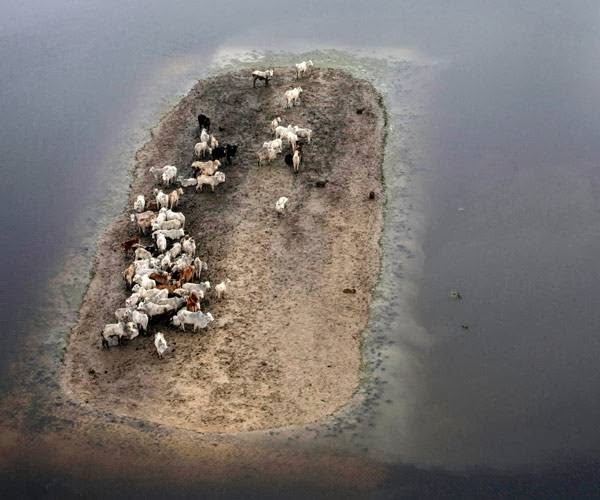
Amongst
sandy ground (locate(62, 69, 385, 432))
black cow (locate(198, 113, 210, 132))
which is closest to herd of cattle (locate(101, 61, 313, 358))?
black cow (locate(198, 113, 210, 132))

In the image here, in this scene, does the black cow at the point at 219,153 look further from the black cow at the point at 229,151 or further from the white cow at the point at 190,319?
the white cow at the point at 190,319

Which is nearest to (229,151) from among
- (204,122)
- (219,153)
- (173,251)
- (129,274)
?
(219,153)

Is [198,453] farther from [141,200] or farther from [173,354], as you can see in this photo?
[141,200]

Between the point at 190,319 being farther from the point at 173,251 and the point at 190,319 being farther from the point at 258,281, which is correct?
the point at 173,251

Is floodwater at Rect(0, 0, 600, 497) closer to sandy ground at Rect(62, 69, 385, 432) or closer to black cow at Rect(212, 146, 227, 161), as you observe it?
sandy ground at Rect(62, 69, 385, 432)

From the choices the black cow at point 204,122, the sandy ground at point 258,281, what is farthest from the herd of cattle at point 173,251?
the sandy ground at point 258,281

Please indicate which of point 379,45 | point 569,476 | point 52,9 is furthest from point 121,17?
point 569,476
